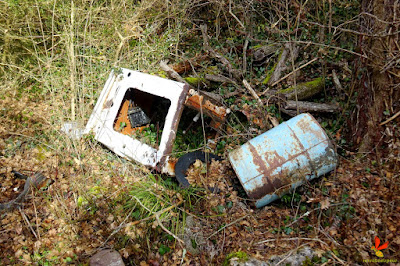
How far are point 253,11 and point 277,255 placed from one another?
14.6 ft

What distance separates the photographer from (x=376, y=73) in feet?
10.7

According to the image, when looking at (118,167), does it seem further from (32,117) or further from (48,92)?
(48,92)

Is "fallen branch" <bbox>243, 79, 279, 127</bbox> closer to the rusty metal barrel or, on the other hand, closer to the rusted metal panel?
the rusty metal barrel

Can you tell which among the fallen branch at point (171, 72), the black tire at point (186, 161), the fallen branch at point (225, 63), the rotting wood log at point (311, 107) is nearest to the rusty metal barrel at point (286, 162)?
the black tire at point (186, 161)

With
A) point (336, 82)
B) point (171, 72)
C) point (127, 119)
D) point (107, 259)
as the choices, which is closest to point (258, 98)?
point (336, 82)

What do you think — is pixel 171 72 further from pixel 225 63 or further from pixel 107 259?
pixel 107 259

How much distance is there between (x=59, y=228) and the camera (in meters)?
3.21

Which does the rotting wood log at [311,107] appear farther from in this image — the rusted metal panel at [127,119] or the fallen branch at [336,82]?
the rusted metal panel at [127,119]

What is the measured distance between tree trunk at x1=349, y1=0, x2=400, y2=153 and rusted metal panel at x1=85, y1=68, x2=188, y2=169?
2.09 meters

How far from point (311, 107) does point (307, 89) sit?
35 cm

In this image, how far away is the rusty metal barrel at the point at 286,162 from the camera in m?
3.16

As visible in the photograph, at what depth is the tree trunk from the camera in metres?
3.06

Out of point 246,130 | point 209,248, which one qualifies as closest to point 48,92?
point 246,130

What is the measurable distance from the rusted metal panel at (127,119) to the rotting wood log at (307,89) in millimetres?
1528
